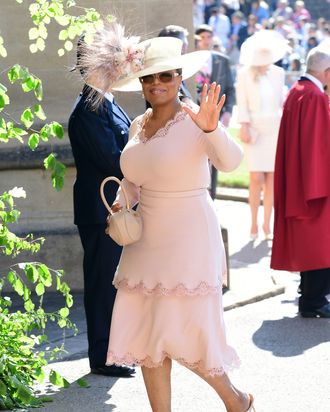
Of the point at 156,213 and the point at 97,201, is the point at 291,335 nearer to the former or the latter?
the point at 97,201

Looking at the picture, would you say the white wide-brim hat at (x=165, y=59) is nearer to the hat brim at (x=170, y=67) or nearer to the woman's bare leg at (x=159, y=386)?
the hat brim at (x=170, y=67)

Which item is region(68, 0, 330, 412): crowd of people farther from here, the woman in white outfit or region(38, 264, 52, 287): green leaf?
the woman in white outfit

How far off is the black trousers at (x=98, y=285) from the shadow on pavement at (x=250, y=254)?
3772 mm

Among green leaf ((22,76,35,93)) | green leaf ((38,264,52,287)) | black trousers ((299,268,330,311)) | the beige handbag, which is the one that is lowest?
black trousers ((299,268,330,311))

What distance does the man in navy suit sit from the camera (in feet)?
23.1

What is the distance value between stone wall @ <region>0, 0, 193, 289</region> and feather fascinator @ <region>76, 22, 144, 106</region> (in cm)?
312


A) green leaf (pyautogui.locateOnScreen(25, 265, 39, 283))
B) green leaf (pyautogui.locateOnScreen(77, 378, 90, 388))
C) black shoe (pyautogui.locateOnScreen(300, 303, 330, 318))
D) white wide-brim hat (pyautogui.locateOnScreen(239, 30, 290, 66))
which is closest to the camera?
green leaf (pyautogui.locateOnScreen(25, 265, 39, 283))

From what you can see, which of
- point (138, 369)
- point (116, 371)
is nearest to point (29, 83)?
point (116, 371)

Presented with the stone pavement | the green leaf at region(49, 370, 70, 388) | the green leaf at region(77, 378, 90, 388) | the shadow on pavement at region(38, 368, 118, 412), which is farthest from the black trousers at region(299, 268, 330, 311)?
the green leaf at region(49, 370, 70, 388)

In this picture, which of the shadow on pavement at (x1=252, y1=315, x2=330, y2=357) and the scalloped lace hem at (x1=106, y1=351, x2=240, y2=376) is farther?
the shadow on pavement at (x1=252, y1=315, x2=330, y2=357)

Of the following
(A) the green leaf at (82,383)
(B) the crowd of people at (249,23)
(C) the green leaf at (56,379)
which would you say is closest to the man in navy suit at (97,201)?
(A) the green leaf at (82,383)

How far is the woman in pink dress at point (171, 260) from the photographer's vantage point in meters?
5.73

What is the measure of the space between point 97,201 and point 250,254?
4.73 meters

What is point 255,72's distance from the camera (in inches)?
488
